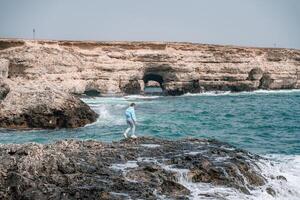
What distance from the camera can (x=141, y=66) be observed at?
59500mm

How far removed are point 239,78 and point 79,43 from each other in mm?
22186

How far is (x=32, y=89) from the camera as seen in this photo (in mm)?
28812

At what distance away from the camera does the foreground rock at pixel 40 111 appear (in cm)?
2659

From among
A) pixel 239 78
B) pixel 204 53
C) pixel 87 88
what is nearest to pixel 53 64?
pixel 87 88

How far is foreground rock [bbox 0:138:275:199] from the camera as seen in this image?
35.8 ft

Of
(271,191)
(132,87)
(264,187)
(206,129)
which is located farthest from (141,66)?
(271,191)

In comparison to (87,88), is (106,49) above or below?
above

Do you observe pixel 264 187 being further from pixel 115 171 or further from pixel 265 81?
pixel 265 81

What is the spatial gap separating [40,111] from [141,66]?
33638 mm

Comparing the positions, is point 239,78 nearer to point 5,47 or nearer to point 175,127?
point 5,47

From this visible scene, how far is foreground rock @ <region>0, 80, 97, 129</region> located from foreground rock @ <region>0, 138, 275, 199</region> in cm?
1168

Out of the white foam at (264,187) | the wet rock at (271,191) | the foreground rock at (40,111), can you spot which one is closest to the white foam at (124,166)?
the white foam at (264,187)

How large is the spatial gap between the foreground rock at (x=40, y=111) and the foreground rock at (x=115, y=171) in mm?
11684

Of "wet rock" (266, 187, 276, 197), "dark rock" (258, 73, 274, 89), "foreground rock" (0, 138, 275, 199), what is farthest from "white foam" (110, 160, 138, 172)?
"dark rock" (258, 73, 274, 89)
